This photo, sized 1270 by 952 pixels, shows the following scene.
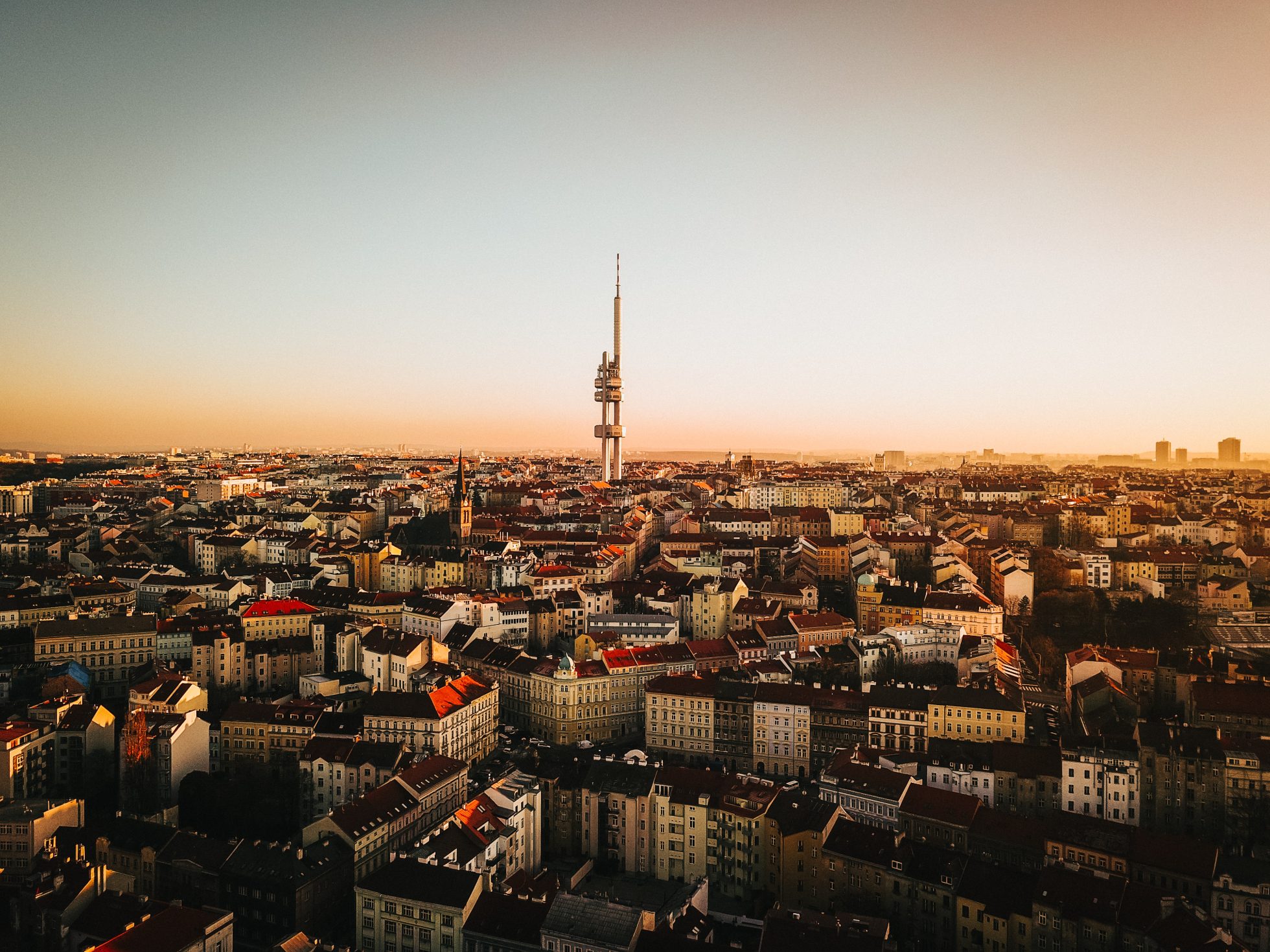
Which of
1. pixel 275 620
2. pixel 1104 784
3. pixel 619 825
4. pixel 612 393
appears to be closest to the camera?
pixel 619 825

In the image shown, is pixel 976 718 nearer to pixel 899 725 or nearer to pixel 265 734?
pixel 899 725

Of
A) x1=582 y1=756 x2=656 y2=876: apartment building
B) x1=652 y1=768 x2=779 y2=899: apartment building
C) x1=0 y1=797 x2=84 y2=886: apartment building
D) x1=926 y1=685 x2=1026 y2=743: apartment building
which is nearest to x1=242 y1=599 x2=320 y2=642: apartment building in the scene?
x1=0 y1=797 x2=84 y2=886: apartment building

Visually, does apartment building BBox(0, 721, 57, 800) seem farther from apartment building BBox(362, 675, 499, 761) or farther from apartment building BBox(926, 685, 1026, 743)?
apartment building BBox(926, 685, 1026, 743)

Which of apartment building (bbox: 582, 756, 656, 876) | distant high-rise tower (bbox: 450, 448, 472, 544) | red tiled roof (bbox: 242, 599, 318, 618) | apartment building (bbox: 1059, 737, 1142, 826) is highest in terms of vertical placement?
distant high-rise tower (bbox: 450, 448, 472, 544)

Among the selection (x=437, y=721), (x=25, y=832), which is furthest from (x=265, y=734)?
(x=25, y=832)

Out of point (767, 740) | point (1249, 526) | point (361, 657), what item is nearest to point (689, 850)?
point (767, 740)

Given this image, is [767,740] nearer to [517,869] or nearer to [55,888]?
[517,869]

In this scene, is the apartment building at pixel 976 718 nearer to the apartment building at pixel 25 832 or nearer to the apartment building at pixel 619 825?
the apartment building at pixel 619 825

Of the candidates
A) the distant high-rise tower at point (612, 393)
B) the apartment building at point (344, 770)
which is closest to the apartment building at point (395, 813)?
the apartment building at point (344, 770)
